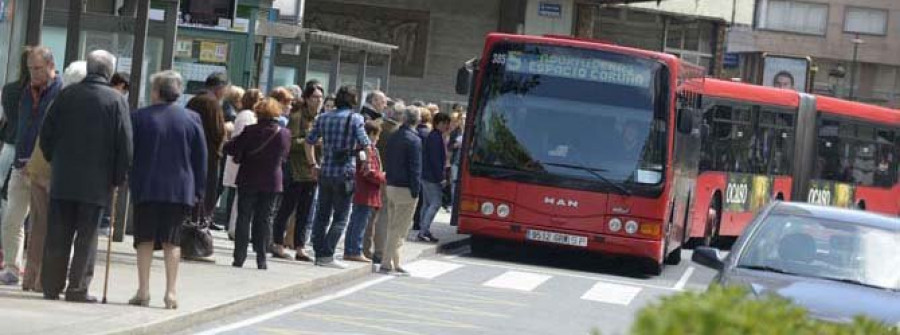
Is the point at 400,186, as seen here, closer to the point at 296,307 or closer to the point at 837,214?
the point at 296,307

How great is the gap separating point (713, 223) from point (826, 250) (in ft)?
59.5

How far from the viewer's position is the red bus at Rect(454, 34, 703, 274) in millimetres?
24344

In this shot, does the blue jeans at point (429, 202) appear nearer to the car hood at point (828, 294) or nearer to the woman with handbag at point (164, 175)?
the woman with handbag at point (164, 175)

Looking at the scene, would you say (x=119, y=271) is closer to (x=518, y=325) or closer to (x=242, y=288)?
(x=242, y=288)

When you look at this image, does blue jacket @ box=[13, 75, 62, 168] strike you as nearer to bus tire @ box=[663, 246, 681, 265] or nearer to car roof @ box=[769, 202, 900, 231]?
car roof @ box=[769, 202, 900, 231]

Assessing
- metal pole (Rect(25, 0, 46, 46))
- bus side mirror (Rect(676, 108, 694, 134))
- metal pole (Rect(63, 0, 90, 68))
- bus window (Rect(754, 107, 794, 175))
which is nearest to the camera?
metal pole (Rect(25, 0, 46, 46))

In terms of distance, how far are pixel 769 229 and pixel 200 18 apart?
404 inches

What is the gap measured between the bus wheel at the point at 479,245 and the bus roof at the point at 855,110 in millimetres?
10834

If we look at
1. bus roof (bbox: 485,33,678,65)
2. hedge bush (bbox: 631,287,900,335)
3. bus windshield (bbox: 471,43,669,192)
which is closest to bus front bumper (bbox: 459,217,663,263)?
bus windshield (bbox: 471,43,669,192)

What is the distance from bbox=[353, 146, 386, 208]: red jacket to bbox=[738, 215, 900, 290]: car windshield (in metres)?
6.33

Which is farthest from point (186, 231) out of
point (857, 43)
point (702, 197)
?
point (857, 43)

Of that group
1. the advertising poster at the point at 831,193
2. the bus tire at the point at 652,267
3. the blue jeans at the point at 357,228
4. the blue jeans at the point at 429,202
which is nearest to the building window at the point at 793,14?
the advertising poster at the point at 831,193

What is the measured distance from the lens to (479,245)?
2756 centimetres

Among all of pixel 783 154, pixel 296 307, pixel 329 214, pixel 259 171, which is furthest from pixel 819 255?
pixel 783 154
